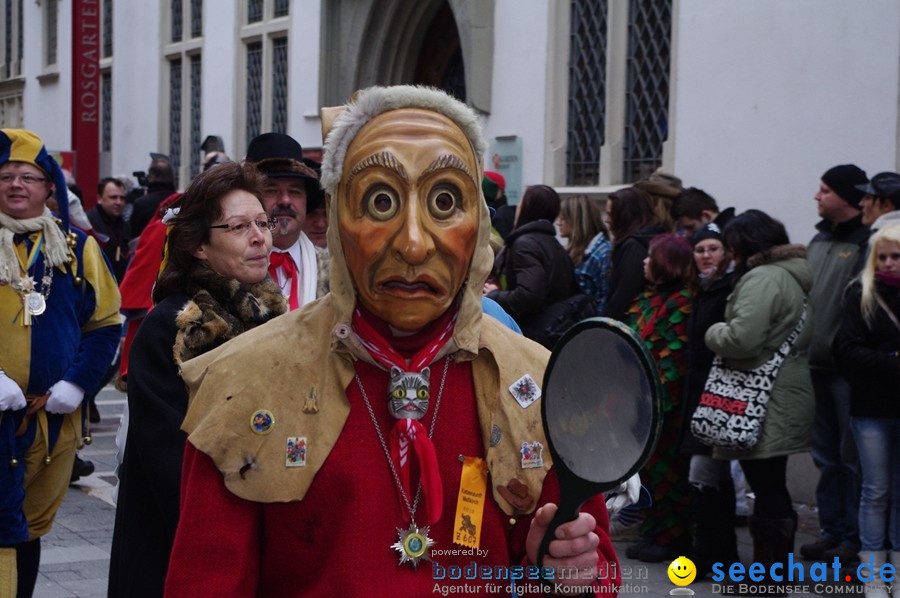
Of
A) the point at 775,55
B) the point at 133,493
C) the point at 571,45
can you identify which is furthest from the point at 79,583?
the point at 571,45

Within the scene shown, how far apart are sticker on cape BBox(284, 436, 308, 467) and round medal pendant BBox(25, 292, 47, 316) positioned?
3.11m

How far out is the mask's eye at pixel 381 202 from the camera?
2.29m

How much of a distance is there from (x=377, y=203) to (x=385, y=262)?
0.37 ft

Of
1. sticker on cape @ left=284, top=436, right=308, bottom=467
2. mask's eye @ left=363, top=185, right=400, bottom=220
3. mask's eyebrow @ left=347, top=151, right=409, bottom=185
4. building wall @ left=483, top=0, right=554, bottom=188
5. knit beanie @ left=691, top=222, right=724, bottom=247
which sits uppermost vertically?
building wall @ left=483, top=0, right=554, bottom=188

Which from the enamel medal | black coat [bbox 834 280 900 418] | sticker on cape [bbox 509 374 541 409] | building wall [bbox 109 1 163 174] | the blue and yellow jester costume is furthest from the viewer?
building wall [bbox 109 1 163 174]

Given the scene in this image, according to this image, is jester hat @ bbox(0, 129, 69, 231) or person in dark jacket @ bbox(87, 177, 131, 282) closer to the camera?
jester hat @ bbox(0, 129, 69, 231)

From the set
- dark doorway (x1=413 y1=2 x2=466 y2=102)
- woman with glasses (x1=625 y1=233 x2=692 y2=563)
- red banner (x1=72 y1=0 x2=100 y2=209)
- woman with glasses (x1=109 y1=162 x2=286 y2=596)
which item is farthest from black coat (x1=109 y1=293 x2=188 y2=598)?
red banner (x1=72 y1=0 x2=100 y2=209)

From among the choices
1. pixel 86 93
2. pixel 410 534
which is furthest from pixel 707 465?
pixel 86 93

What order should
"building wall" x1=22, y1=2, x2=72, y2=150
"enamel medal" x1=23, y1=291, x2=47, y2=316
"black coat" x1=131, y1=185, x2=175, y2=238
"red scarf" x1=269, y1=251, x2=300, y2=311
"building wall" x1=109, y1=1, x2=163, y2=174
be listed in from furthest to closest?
"building wall" x1=22, y1=2, x2=72, y2=150, "building wall" x1=109, y1=1, x2=163, y2=174, "black coat" x1=131, y1=185, x2=175, y2=238, "enamel medal" x1=23, y1=291, x2=47, y2=316, "red scarf" x1=269, y1=251, x2=300, y2=311

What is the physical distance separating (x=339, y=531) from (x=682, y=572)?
4.45m

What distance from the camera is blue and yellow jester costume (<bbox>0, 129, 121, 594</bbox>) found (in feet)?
15.9

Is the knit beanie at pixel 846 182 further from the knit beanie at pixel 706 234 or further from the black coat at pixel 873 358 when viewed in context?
the black coat at pixel 873 358

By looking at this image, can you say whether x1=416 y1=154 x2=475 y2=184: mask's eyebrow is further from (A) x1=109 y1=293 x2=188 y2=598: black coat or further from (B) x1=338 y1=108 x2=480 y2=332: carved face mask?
(A) x1=109 y1=293 x2=188 y2=598: black coat

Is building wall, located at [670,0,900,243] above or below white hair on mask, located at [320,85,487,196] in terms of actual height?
above
